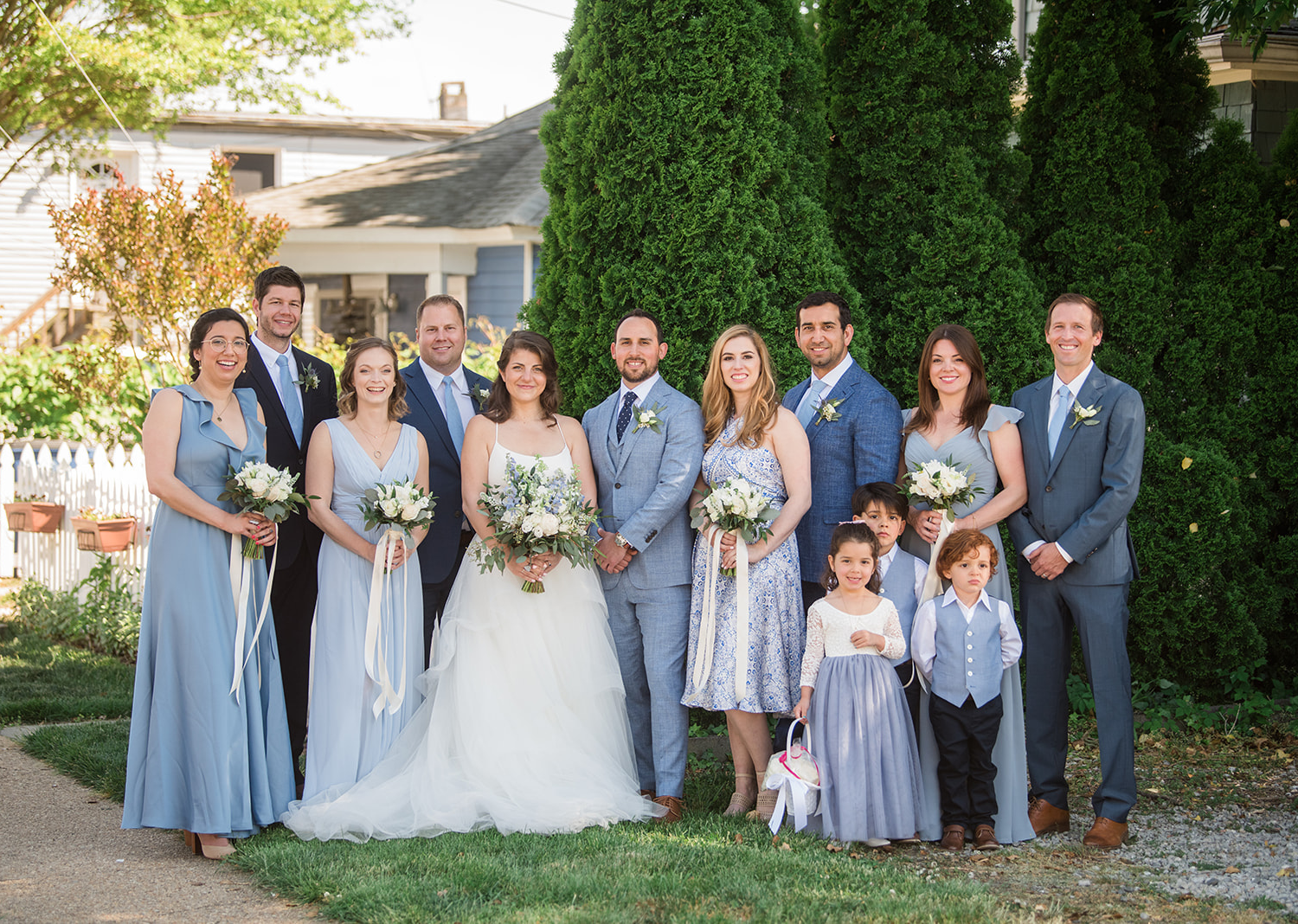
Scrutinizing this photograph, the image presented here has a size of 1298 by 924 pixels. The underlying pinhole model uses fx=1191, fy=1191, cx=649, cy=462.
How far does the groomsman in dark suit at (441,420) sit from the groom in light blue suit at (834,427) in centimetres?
171

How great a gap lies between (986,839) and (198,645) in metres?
3.52

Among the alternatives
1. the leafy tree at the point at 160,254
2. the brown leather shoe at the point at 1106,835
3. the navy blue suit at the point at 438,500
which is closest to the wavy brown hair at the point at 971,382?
the brown leather shoe at the point at 1106,835

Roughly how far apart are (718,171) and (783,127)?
0.51 metres

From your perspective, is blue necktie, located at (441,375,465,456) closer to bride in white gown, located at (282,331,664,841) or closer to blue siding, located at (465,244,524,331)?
bride in white gown, located at (282,331,664,841)

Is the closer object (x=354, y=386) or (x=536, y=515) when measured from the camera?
(x=536, y=515)

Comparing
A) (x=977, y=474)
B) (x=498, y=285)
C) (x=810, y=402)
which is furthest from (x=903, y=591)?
(x=498, y=285)

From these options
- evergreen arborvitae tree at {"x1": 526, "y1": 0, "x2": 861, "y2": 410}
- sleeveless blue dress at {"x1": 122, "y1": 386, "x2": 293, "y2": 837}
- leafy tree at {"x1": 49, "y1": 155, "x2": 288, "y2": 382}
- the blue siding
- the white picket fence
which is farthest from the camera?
the blue siding

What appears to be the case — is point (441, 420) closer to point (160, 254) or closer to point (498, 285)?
point (160, 254)

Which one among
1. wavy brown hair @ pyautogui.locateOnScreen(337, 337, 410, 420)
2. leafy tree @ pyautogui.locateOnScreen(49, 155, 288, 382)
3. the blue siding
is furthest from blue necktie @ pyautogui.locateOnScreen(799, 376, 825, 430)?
the blue siding

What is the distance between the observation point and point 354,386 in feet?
18.6

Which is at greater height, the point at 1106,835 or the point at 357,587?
the point at 357,587

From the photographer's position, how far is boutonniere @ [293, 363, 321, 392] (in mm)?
6090

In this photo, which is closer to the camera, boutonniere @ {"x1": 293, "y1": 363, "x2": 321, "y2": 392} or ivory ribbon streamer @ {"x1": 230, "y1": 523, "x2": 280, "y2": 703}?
ivory ribbon streamer @ {"x1": 230, "y1": 523, "x2": 280, "y2": 703}

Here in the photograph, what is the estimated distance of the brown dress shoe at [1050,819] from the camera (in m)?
5.45
